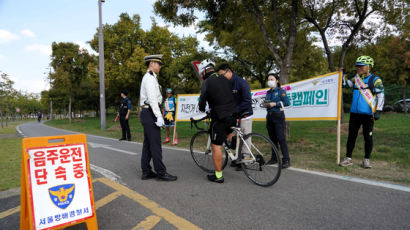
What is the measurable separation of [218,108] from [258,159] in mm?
1028

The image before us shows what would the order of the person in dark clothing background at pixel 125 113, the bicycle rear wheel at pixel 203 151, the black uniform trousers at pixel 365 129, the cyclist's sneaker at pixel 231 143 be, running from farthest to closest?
A: the person in dark clothing background at pixel 125 113, the bicycle rear wheel at pixel 203 151, the black uniform trousers at pixel 365 129, the cyclist's sneaker at pixel 231 143

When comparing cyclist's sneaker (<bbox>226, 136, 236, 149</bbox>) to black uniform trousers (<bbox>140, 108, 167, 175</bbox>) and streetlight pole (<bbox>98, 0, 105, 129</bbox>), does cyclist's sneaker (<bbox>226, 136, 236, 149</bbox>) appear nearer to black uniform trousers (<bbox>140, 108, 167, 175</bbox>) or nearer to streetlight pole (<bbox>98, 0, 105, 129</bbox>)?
black uniform trousers (<bbox>140, 108, 167, 175</bbox>)

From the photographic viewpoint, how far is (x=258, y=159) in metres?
3.76

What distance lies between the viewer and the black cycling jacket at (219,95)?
12.1ft

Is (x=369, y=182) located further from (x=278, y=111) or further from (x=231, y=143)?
(x=231, y=143)

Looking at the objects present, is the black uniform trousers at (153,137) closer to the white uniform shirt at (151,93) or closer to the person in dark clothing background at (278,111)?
the white uniform shirt at (151,93)

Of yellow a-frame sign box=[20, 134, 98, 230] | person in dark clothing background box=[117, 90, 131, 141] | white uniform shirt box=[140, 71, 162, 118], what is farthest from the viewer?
person in dark clothing background box=[117, 90, 131, 141]

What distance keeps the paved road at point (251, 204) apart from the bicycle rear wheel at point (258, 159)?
5.5 inches

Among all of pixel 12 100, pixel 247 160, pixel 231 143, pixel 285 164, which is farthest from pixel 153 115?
pixel 12 100

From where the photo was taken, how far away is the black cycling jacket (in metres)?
3.68

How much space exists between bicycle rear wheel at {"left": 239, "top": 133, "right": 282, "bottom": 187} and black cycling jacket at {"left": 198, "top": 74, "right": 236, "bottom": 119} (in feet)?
1.92

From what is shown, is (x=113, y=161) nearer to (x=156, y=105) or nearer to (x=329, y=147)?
(x=156, y=105)

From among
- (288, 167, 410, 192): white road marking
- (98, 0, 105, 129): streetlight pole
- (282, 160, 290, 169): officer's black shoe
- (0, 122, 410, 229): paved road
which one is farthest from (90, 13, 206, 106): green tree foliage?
(0, 122, 410, 229): paved road

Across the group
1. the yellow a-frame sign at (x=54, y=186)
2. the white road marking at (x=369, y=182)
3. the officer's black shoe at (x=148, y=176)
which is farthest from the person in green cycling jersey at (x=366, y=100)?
the yellow a-frame sign at (x=54, y=186)
